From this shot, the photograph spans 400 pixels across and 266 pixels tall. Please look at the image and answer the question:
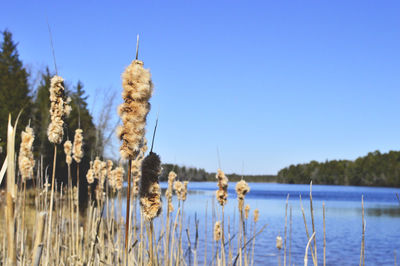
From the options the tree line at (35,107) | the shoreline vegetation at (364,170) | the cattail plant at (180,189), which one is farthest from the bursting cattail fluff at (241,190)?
the shoreline vegetation at (364,170)

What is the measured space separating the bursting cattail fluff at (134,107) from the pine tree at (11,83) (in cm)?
1979

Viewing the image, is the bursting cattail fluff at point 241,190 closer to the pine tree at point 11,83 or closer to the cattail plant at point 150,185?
the cattail plant at point 150,185

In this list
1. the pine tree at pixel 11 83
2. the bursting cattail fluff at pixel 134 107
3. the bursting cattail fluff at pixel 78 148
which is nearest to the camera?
the bursting cattail fluff at pixel 134 107

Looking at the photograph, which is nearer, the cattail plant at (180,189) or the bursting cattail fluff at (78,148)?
the bursting cattail fluff at (78,148)

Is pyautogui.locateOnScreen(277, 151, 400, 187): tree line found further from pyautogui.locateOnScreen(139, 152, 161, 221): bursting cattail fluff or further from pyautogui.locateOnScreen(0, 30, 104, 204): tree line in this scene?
pyautogui.locateOnScreen(139, 152, 161, 221): bursting cattail fluff

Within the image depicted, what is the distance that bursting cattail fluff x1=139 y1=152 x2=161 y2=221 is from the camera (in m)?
1.68

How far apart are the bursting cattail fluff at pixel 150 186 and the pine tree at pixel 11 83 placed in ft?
64.7

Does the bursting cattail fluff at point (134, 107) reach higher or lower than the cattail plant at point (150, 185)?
higher

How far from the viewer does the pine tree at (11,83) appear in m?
22.3

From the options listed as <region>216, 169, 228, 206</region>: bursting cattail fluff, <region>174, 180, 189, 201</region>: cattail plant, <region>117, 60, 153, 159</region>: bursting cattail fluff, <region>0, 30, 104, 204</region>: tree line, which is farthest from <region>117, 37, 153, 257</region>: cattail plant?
<region>0, 30, 104, 204</region>: tree line

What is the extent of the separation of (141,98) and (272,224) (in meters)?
19.2

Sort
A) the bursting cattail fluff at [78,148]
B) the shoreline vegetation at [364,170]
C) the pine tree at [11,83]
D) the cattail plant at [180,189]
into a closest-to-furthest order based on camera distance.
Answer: the bursting cattail fluff at [78,148], the cattail plant at [180,189], the pine tree at [11,83], the shoreline vegetation at [364,170]

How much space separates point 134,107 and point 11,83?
88.2ft

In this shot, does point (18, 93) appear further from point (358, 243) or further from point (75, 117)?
point (358, 243)
